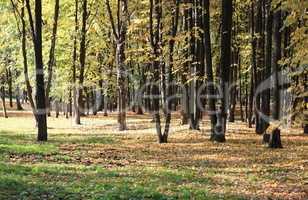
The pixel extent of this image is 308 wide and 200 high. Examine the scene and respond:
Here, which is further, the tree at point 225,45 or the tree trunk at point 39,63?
the tree at point 225,45

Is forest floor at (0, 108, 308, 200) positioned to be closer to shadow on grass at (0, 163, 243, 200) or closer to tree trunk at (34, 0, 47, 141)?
shadow on grass at (0, 163, 243, 200)

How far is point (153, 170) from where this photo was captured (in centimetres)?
1514

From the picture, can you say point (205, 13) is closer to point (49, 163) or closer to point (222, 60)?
point (222, 60)

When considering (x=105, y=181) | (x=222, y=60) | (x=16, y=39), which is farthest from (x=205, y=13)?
(x=16, y=39)

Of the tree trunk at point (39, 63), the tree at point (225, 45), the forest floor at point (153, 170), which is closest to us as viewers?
the forest floor at point (153, 170)

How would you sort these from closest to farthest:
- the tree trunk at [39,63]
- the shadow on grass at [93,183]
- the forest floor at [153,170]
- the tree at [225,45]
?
the shadow on grass at [93,183], the forest floor at [153,170], the tree trunk at [39,63], the tree at [225,45]

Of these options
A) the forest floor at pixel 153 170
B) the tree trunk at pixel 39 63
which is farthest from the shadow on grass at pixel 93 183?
the tree trunk at pixel 39 63

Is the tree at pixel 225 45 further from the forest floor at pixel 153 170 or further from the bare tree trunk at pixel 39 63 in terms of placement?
the bare tree trunk at pixel 39 63

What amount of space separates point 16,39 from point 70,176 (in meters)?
32.1

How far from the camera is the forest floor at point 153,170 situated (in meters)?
11.4

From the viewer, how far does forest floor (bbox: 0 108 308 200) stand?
11367 millimetres

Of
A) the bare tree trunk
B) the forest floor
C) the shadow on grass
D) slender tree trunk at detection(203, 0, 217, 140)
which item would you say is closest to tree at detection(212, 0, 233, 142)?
slender tree trunk at detection(203, 0, 217, 140)

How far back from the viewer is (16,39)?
4316 centimetres

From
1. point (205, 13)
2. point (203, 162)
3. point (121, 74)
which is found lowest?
point (203, 162)
